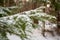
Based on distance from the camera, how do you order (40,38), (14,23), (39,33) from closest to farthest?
1. (14,23)
2. (40,38)
3. (39,33)

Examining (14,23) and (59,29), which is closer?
(14,23)

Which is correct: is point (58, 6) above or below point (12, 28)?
below

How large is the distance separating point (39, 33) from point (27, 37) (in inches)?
102

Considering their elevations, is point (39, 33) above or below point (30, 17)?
below

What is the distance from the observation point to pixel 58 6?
10.0ft

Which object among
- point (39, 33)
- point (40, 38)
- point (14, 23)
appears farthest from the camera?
point (39, 33)

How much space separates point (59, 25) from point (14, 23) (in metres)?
2.75

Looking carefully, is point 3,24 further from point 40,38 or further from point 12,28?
point 40,38

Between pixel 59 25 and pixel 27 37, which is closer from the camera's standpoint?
pixel 27 37

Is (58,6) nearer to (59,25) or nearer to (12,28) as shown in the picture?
(59,25)

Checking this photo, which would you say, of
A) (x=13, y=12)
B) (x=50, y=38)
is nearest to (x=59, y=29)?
(x=50, y=38)

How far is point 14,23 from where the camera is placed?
504 millimetres

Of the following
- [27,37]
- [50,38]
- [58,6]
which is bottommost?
[50,38]

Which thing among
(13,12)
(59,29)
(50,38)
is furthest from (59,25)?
(13,12)
